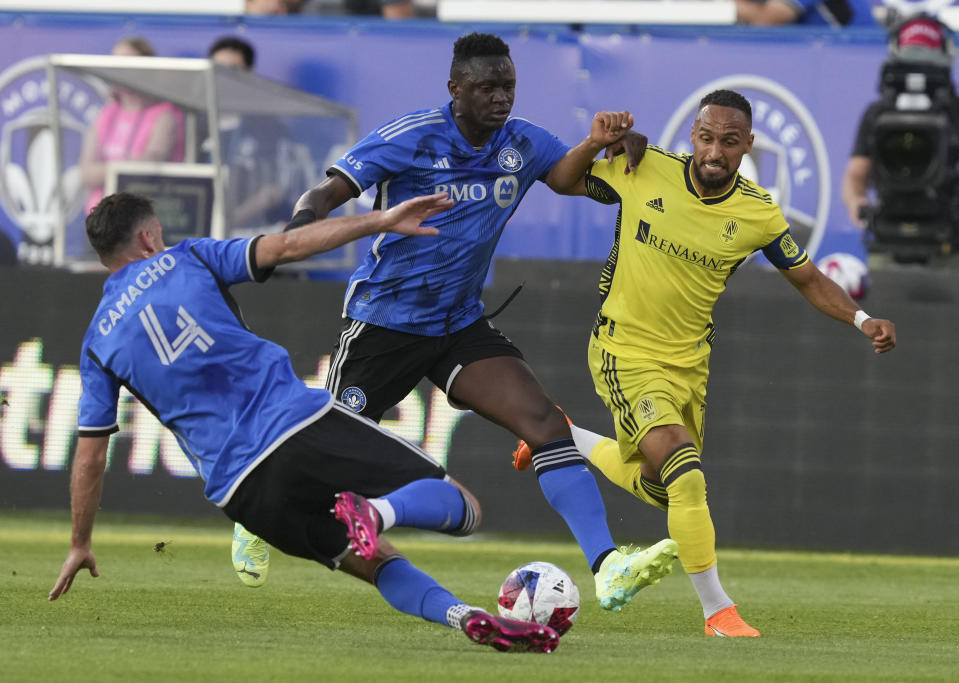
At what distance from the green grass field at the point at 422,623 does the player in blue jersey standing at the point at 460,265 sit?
37.9 inches

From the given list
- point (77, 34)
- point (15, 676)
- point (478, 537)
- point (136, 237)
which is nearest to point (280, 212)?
point (77, 34)

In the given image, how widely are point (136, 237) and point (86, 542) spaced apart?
115 centimetres

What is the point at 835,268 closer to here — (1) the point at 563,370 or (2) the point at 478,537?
(1) the point at 563,370

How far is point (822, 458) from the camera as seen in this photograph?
476 inches

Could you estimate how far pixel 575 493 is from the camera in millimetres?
7281

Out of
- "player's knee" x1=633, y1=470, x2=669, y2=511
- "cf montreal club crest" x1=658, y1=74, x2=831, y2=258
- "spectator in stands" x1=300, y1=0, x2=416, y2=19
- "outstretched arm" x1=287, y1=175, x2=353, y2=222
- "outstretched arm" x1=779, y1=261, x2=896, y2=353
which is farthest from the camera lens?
"spectator in stands" x1=300, y1=0, x2=416, y2=19

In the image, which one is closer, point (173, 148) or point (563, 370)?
point (563, 370)

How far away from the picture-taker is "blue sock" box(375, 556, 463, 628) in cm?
614

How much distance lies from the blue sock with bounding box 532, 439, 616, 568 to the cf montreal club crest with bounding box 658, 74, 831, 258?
23.2ft

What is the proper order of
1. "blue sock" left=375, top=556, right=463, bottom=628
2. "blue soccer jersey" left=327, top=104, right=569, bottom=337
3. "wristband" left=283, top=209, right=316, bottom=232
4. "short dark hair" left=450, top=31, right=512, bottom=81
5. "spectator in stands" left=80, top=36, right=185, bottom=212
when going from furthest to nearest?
"spectator in stands" left=80, top=36, right=185, bottom=212
"blue soccer jersey" left=327, top=104, right=569, bottom=337
"short dark hair" left=450, top=31, right=512, bottom=81
"wristband" left=283, top=209, right=316, bottom=232
"blue sock" left=375, top=556, right=463, bottom=628

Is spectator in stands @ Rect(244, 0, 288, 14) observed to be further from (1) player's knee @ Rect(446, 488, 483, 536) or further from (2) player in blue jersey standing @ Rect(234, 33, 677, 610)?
(1) player's knee @ Rect(446, 488, 483, 536)

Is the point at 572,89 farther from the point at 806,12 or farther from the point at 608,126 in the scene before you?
the point at 608,126

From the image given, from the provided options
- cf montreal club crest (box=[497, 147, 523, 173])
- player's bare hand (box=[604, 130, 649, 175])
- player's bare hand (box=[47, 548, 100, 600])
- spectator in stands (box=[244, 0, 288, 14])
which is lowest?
player's bare hand (box=[47, 548, 100, 600])

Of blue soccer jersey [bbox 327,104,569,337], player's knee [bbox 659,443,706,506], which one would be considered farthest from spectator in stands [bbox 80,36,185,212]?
player's knee [bbox 659,443,706,506]
